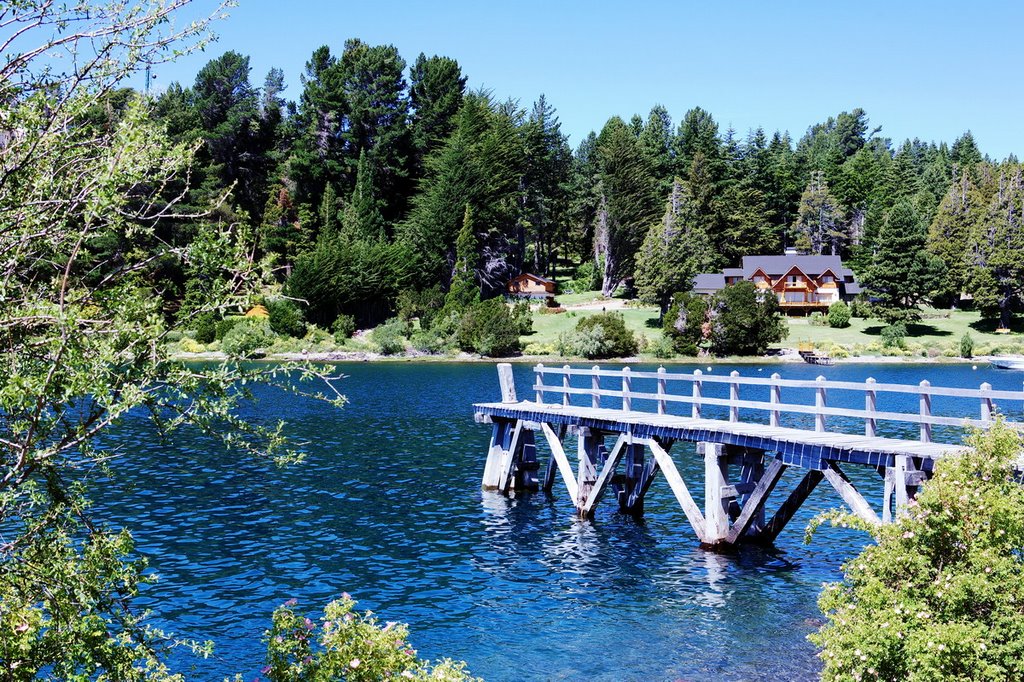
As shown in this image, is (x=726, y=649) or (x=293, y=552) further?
(x=293, y=552)

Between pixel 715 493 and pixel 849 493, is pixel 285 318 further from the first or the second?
pixel 849 493

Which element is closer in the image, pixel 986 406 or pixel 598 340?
pixel 986 406

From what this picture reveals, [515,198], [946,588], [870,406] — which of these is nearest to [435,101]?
[515,198]

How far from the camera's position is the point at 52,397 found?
6711 millimetres

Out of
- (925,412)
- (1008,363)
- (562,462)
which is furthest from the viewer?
(1008,363)

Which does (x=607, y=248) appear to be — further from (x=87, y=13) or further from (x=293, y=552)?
(x=87, y=13)

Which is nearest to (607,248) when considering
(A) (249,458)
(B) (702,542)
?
(A) (249,458)

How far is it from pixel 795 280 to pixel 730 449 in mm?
90803

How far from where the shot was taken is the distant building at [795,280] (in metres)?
106

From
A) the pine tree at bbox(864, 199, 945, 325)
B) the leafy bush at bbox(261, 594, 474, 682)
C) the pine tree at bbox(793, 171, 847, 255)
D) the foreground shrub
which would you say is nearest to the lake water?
the leafy bush at bbox(261, 594, 474, 682)

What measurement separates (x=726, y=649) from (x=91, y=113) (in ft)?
39.2

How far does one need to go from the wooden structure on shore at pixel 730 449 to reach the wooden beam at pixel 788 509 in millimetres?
22

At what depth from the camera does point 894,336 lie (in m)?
88.1

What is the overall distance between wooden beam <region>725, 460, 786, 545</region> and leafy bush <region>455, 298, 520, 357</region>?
65116 millimetres
